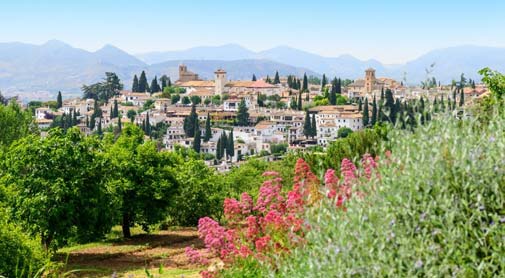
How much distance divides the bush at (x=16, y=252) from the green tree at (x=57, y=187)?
3469 millimetres

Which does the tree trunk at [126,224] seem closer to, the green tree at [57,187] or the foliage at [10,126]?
the green tree at [57,187]

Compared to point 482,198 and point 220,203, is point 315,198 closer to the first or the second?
point 482,198

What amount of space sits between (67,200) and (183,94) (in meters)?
139

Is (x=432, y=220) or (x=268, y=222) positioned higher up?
(x=432, y=220)

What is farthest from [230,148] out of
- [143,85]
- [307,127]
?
[143,85]

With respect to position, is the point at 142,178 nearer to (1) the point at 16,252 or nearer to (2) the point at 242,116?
(1) the point at 16,252

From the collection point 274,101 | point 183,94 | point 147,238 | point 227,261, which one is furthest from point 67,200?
point 183,94

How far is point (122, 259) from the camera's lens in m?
15.5

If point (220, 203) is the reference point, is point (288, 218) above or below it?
above

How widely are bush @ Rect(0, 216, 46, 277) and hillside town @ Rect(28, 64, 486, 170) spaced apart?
79950 millimetres

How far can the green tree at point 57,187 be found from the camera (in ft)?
46.9

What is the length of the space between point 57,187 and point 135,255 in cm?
296

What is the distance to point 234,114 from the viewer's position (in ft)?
431

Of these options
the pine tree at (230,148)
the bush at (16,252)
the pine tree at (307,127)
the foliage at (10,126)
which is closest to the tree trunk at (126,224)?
the bush at (16,252)
